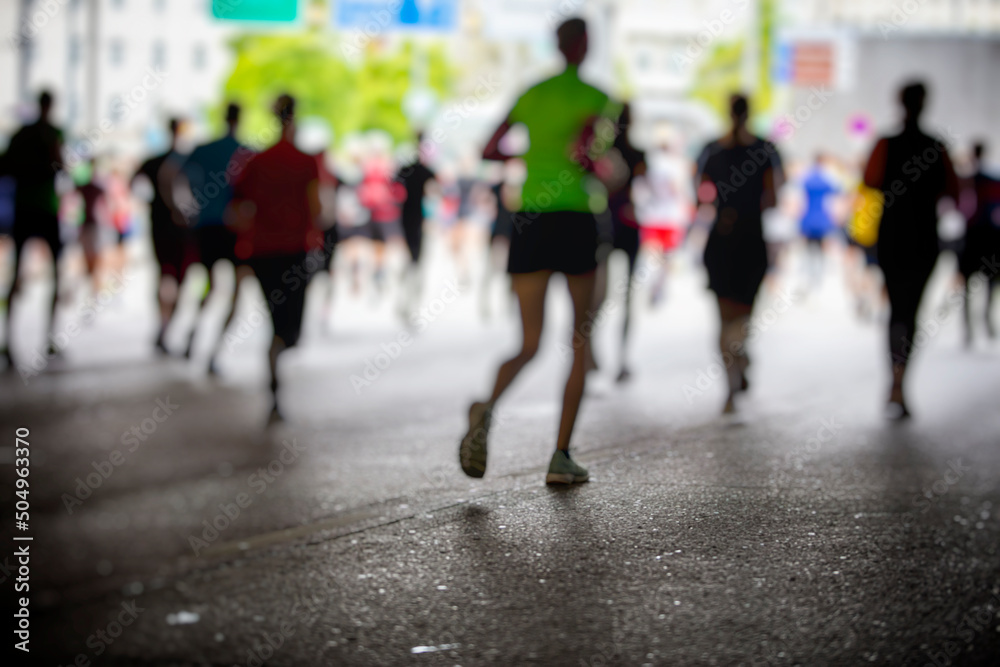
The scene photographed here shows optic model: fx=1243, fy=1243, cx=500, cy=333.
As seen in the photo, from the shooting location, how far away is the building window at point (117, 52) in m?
65.9

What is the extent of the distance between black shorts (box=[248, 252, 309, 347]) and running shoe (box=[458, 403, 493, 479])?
3123 mm

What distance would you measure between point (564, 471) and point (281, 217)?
380 cm

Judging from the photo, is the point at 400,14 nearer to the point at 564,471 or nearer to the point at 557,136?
the point at 557,136

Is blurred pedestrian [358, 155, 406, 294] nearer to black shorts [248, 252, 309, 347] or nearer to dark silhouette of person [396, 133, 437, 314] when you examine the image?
dark silhouette of person [396, 133, 437, 314]

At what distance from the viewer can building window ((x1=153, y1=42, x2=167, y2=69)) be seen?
2762 inches

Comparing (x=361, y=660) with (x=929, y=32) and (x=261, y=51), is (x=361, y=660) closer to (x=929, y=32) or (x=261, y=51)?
(x=929, y=32)

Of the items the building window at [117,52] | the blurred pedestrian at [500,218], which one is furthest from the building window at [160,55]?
the blurred pedestrian at [500,218]

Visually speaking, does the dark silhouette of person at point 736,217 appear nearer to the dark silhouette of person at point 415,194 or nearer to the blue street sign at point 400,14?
the dark silhouette of person at point 415,194

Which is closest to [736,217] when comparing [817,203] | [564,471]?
[564,471]

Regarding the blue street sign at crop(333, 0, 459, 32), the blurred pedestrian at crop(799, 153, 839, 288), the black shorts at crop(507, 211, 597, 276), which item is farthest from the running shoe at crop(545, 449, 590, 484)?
the blue street sign at crop(333, 0, 459, 32)

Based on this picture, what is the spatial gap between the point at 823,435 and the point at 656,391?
2211mm

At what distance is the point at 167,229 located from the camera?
11.2 meters

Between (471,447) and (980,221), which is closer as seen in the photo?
(471,447)

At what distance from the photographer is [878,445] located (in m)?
6.52
